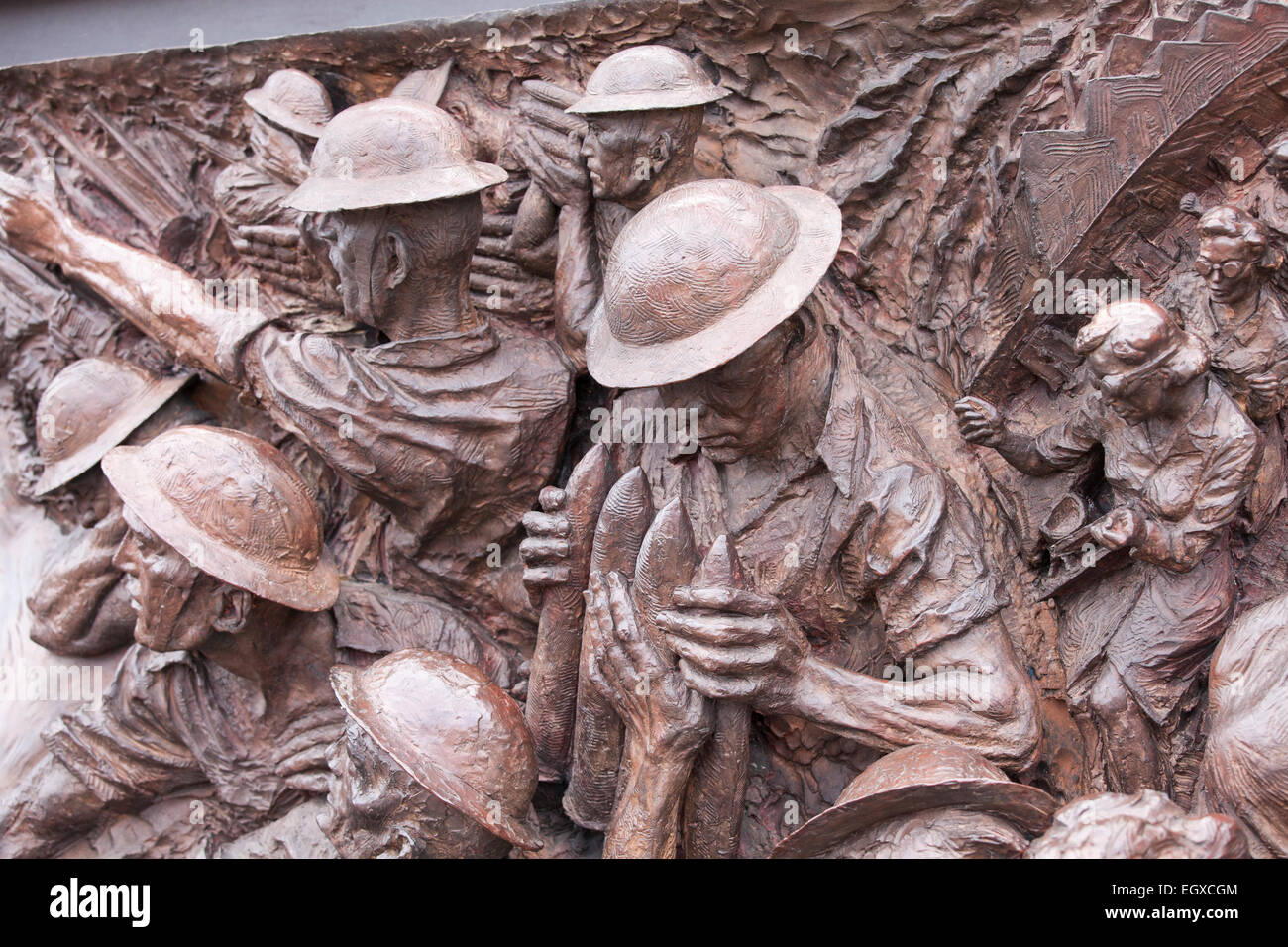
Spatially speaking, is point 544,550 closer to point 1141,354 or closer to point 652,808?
point 652,808

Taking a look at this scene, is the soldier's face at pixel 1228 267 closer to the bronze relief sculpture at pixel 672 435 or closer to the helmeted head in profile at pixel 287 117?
the bronze relief sculpture at pixel 672 435

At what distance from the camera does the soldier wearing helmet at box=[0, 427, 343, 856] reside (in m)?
4.52

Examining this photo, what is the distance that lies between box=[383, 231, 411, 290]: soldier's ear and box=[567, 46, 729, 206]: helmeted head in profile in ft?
2.34

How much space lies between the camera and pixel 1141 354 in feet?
12.0

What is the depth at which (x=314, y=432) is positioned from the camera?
479 centimetres

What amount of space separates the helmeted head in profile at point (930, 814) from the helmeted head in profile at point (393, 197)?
2.36 metres

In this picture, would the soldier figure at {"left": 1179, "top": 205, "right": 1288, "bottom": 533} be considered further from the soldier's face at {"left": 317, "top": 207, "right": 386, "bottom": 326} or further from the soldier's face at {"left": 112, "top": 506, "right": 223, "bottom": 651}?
the soldier's face at {"left": 112, "top": 506, "right": 223, "bottom": 651}

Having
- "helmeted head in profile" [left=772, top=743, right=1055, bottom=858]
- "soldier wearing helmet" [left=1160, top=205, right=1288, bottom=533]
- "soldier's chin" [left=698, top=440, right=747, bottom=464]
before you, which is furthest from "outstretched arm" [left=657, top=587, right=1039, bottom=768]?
"soldier wearing helmet" [left=1160, top=205, right=1288, bottom=533]

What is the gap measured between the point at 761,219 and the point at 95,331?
3386 mm

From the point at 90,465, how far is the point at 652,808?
9.42 ft

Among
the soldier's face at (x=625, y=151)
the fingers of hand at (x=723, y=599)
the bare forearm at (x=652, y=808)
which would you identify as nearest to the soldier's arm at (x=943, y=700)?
the fingers of hand at (x=723, y=599)

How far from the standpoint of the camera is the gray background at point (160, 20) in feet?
18.1

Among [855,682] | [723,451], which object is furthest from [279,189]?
[855,682]
